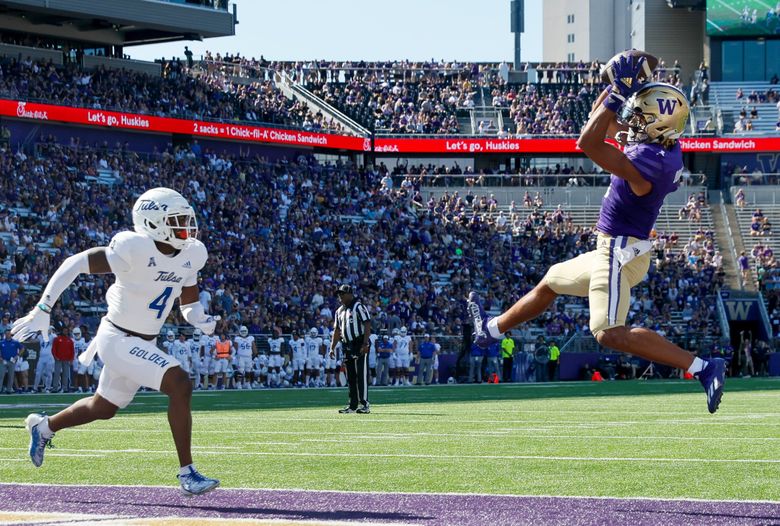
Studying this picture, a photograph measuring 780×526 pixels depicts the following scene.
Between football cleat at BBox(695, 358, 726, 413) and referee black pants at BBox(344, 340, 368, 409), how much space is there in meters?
8.83

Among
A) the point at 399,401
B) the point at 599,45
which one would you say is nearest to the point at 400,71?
the point at 399,401

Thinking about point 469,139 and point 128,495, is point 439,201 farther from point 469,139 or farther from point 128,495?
point 128,495

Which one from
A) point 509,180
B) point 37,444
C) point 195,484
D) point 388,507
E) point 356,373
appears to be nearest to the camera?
point 388,507

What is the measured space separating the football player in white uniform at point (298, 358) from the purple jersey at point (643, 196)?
21.8 meters

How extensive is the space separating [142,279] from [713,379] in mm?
3317

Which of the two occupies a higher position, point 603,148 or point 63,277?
point 603,148

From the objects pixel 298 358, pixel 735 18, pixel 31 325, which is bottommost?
pixel 298 358

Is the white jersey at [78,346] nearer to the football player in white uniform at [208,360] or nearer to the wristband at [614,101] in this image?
the football player in white uniform at [208,360]

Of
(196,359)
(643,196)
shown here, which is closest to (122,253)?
(643,196)

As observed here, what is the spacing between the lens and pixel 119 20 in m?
39.9

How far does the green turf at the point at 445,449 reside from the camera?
7.89 m

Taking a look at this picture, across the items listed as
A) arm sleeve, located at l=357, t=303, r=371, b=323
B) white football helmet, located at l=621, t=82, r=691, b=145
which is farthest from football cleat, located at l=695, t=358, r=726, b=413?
arm sleeve, located at l=357, t=303, r=371, b=323

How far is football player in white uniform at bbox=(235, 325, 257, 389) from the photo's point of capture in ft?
93.6

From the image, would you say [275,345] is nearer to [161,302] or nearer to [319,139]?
[319,139]
